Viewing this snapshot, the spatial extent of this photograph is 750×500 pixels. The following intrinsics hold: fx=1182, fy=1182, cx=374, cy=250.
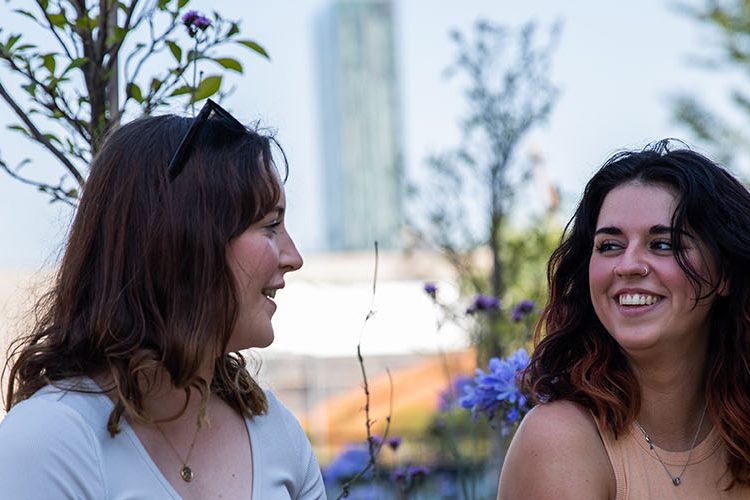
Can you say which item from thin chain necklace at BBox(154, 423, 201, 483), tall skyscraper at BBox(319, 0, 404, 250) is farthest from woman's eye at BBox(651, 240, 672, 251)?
tall skyscraper at BBox(319, 0, 404, 250)

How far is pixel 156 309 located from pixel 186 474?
0.96 ft

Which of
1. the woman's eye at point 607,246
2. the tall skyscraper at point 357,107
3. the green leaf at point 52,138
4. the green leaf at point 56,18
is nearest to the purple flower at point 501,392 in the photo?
the woman's eye at point 607,246

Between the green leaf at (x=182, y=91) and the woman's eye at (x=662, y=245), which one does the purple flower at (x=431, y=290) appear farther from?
the green leaf at (x=182, y=91)

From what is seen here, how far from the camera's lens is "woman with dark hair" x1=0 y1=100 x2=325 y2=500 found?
1.92 meters

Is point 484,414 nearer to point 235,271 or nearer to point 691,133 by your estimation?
point 235,271

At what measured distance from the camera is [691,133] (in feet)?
33.2

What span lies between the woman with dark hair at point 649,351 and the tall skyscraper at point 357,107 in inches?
2539

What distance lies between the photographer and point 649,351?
254 cm

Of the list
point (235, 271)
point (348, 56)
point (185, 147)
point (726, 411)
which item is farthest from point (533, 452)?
point (348, 56)

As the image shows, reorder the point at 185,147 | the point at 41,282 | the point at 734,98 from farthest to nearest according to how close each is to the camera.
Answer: the point at 734,98
the point at 41,282
the point at 185,147

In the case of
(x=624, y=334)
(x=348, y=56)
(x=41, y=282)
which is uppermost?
(x=41, y=282)

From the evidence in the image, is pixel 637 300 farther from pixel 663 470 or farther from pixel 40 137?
pixel 40 137

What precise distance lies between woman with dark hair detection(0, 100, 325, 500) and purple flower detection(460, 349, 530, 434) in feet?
2.81

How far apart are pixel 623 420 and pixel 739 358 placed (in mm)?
318
